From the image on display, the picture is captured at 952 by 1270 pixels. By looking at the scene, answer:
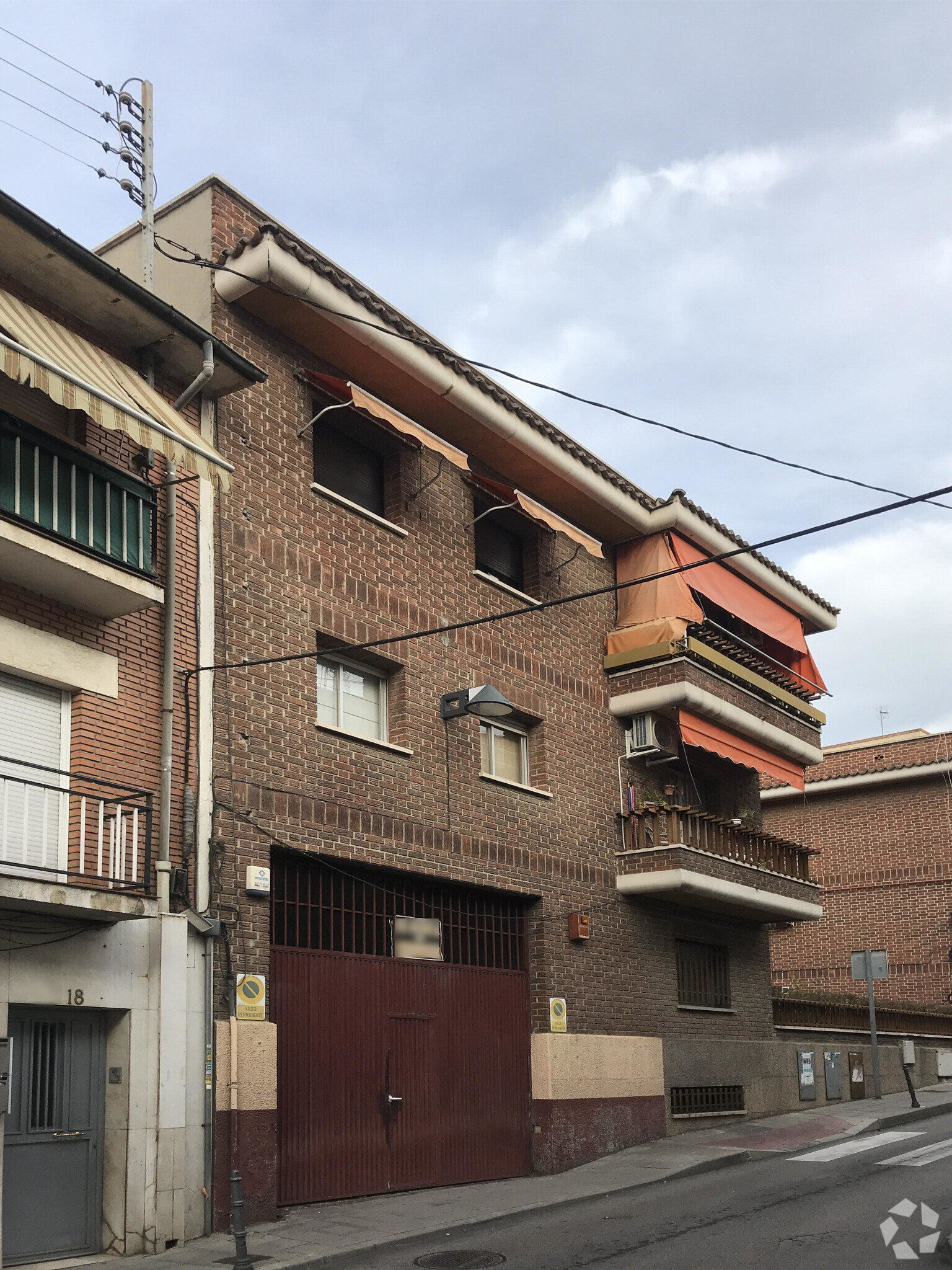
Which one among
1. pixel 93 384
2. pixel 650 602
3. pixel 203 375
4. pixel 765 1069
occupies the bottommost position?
pixel 765 1069

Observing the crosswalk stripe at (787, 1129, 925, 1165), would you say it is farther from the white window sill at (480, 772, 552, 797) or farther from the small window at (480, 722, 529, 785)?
the small window at (480, 722, 529, 785)

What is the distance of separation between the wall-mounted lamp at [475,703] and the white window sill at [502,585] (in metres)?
1.74

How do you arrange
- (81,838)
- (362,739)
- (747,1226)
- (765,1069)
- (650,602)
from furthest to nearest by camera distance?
(765,1069) < (650,602) < (362,739) < (747,1226) < (81,838)

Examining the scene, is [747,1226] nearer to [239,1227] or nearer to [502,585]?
[239,1227]

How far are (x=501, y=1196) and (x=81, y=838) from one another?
632 cm

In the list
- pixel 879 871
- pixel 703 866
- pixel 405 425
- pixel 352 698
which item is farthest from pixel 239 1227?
pixel 879 871

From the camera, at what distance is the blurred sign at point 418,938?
15.1 m

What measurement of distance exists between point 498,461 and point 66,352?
7.77 meters

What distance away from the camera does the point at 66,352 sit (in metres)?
11.2

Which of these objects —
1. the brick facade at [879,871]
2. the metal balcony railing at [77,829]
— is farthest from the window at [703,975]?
the brick facade at [879,871]

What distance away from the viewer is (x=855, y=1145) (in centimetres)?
1695

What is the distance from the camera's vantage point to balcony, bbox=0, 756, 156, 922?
34.8 ft
